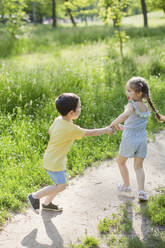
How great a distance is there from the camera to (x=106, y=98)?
25.0ft

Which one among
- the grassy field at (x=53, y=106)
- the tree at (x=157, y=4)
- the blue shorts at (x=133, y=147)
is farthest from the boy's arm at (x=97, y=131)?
the tree at (x=157, y=4)

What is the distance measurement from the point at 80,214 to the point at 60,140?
1.05 metres

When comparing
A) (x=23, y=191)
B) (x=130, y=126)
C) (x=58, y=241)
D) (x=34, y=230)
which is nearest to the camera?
(x=58, y=241)

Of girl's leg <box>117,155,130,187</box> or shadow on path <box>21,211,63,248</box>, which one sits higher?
girl's leg <box>117,155,130,187</box>

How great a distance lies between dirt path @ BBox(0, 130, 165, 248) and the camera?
336 centimetres

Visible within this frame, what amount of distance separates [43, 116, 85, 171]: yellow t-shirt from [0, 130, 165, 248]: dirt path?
705 mm

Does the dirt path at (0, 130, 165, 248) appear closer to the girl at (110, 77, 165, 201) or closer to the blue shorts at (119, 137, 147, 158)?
the girl at (110, 77, 165, 201)

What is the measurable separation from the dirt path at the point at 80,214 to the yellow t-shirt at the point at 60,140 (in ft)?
2.31

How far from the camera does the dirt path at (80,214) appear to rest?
336cm

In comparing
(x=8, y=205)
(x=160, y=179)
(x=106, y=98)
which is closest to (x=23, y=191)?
(x=8, y=205)

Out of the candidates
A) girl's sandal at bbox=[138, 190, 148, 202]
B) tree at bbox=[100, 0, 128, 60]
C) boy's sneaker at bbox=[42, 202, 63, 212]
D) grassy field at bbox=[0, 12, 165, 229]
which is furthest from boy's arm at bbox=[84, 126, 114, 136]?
tree at bbox=[100, 0, 128, 60]

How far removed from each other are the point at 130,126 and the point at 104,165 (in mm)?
1489

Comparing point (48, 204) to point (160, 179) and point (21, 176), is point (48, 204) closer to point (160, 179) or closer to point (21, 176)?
point (21, 176)

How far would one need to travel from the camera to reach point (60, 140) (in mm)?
3426
